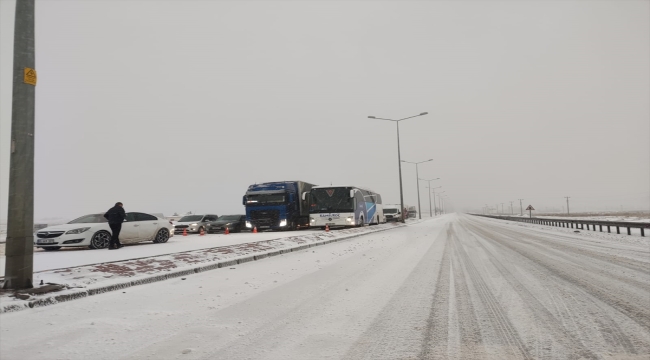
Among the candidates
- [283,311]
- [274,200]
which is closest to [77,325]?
[283,311]

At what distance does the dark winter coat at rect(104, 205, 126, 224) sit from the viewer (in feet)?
43.6

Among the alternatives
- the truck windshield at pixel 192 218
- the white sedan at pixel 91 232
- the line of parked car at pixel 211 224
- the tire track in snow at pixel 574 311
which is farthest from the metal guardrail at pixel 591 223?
the truck windshield at pixel 192 218

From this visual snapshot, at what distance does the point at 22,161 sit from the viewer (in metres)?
5.77

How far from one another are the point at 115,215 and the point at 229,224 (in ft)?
47.9

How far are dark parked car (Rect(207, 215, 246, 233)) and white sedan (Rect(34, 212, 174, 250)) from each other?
37.8 feet

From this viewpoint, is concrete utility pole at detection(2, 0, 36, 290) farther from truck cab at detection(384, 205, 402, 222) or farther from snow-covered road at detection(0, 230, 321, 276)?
truck cab at detection(384, 205, 402, 222)

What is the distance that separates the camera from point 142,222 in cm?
1578

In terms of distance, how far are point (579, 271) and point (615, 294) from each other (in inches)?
93.3

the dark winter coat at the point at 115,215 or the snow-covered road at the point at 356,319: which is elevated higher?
the dark winter coat at the point at 115,215

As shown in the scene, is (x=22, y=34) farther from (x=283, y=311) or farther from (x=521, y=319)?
(x=521, y=319)

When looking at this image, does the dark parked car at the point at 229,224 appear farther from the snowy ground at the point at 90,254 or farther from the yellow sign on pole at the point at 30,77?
the yellow sign on pole at the point at 30,77

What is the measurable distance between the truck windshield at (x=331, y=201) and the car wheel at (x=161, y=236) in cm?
1305

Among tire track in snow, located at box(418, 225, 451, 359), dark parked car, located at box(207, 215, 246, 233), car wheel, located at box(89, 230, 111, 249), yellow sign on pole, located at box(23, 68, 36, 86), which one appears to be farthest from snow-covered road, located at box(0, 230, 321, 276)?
dark parked car, located at box(207, 215, 246, 233)

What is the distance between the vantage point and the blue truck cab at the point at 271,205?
2603cm
